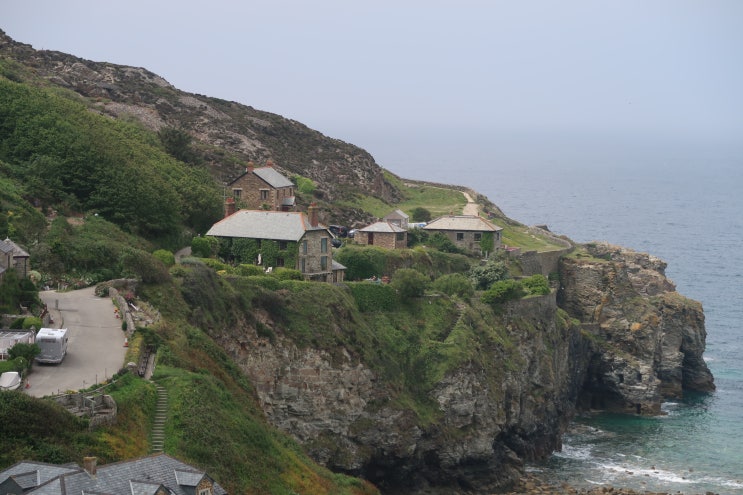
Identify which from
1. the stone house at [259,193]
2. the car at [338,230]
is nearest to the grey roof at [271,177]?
the stone house at [259,193]

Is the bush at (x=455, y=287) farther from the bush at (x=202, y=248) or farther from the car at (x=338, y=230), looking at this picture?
the car at (x=338, y=230)

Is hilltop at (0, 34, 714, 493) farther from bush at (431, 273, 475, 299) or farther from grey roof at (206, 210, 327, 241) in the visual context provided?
grey roof at (206, 210, 327, 241)

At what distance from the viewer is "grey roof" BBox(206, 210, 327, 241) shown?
77.8 meters

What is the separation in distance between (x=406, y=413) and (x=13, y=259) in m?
25.4

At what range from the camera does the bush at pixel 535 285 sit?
90750 millimetres

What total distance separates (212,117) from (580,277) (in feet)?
139

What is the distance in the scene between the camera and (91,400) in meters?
43.2

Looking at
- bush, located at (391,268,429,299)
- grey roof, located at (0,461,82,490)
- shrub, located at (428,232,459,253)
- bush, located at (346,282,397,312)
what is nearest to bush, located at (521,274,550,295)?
shrub, located at (428,232,459,253)

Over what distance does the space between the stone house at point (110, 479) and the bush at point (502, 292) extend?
5178 centimetres

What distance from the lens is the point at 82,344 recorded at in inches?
2041

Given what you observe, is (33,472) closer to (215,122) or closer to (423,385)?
(423,385)

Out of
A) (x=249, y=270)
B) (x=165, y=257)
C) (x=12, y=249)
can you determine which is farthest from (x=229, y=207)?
(x=12, y=249)

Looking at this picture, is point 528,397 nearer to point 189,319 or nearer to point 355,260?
point 355,260

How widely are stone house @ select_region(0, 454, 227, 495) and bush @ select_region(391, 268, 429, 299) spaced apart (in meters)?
44.0
